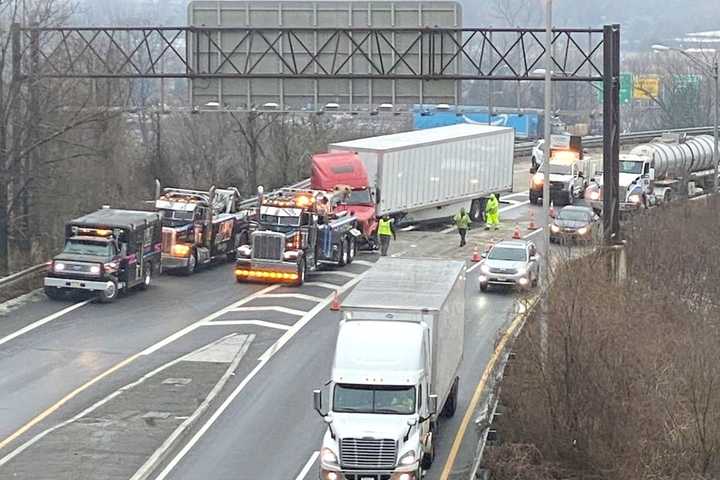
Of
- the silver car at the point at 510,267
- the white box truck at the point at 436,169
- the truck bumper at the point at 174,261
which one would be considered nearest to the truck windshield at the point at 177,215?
the truck bumper at the point at 174,261

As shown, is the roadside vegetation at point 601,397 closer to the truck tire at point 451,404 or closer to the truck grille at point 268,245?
the truck tire at point 451,404

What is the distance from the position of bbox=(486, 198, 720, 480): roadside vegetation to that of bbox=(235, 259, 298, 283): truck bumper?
1443 centimetres

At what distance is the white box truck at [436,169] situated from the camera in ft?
168

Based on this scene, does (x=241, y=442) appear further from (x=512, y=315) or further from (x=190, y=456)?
(x=512, y=315)

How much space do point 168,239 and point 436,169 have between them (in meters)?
14.2

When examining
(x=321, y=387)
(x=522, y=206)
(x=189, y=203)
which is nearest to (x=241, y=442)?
(x=321, y=387)

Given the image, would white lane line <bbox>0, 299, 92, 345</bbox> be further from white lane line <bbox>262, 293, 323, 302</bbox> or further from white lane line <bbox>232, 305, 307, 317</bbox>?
white lane line <bbox>262, 293, 323, 302</bbox>

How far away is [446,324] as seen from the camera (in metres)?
25.7

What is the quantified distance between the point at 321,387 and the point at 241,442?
13.6 feet

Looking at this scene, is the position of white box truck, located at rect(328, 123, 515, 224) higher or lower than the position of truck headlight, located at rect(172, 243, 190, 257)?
higher

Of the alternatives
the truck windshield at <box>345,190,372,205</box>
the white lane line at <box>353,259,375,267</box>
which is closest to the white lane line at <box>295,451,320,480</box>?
the white lane line at <box>353,259,375,267</box>

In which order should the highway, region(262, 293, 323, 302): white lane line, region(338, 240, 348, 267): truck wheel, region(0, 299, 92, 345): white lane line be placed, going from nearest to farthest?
the highway < region(0, 299, 92, 345): white lane line < region(262, 293, 323, 302): white lane line < region(338, 240, 348, 267): truck wheel

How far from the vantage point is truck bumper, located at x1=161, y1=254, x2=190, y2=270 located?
43750mm

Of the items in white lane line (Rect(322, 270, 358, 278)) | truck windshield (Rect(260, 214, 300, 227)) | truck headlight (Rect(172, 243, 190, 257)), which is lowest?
white lane line (Rect(322, 270, 358, 278))
